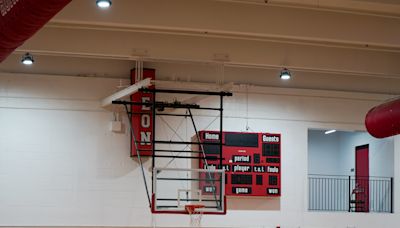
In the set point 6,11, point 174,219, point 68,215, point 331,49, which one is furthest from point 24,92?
point 6,11

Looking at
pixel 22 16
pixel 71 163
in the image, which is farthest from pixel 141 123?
pixel 22 16

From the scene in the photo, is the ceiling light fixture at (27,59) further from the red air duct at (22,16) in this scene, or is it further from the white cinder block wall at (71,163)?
the red air duct at (22,16)

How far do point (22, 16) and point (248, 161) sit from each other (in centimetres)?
996

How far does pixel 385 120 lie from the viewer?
10250 mm

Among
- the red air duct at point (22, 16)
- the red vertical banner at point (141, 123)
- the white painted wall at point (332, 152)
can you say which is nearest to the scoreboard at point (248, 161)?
the red vertical banner at point (141, 123)

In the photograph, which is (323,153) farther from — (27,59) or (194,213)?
(27,59)

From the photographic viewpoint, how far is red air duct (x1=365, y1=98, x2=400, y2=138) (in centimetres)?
995

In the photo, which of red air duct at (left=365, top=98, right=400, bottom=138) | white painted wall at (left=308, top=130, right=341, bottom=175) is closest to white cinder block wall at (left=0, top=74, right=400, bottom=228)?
red air duct at (left=365, top=98, right=400, bottom=138)

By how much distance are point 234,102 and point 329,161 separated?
244 inches

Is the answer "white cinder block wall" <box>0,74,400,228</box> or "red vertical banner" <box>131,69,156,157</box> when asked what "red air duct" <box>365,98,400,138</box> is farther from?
"red vertical banner" <box>131,69,156,157</box>

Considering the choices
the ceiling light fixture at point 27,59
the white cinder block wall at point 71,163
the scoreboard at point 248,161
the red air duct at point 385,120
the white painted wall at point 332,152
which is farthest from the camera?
the white painted wall at point 332,152

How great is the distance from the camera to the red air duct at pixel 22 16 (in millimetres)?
3945

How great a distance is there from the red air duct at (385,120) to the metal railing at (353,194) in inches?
166

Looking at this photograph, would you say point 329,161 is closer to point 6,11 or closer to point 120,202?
point 120,202
